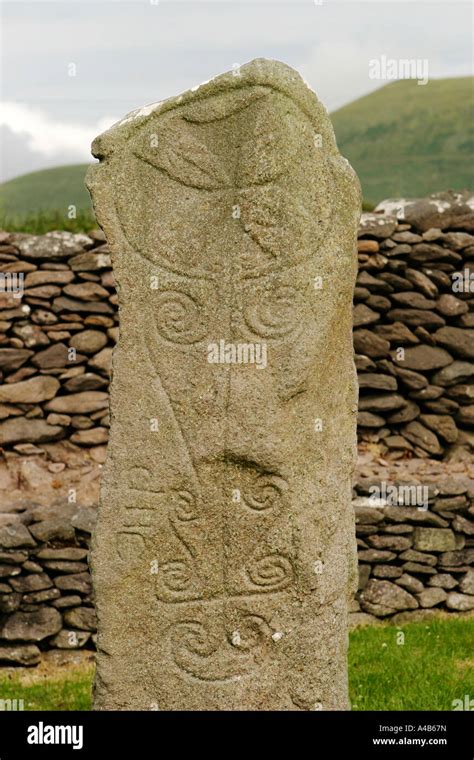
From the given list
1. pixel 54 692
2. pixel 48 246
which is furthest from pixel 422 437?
pixel 54 692

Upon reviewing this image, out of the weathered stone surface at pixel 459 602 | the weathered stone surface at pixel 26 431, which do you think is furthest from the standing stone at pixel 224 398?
the weathered stone surface at pixel 26 431

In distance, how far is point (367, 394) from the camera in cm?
988

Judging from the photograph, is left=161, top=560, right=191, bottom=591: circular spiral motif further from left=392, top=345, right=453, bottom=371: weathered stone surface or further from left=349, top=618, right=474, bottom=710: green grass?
left=392, top=345, right=453, bottom=371: weathered stone surface

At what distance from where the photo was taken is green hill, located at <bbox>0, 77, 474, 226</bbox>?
24.6 meters

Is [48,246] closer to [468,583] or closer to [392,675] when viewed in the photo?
[468,583]

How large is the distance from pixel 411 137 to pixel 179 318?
26425 mm

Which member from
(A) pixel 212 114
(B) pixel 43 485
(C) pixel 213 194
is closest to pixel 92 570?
(C) pixel 213 194

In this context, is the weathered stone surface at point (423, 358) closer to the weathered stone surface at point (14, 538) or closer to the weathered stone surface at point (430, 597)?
the weathered stone surface at point (430, 597)

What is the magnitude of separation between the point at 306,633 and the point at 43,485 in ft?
15.3

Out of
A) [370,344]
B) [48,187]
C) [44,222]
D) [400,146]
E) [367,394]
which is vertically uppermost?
Result: [400,146]

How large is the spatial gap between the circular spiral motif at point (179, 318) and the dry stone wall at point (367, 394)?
3.63 meters

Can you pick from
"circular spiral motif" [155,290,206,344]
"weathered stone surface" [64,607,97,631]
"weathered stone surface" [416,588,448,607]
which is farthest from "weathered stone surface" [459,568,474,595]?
"circular spiral motif" [155,290,206,344]

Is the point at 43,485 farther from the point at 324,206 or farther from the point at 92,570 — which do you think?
the point at 324,206

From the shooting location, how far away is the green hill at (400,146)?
24.6m
